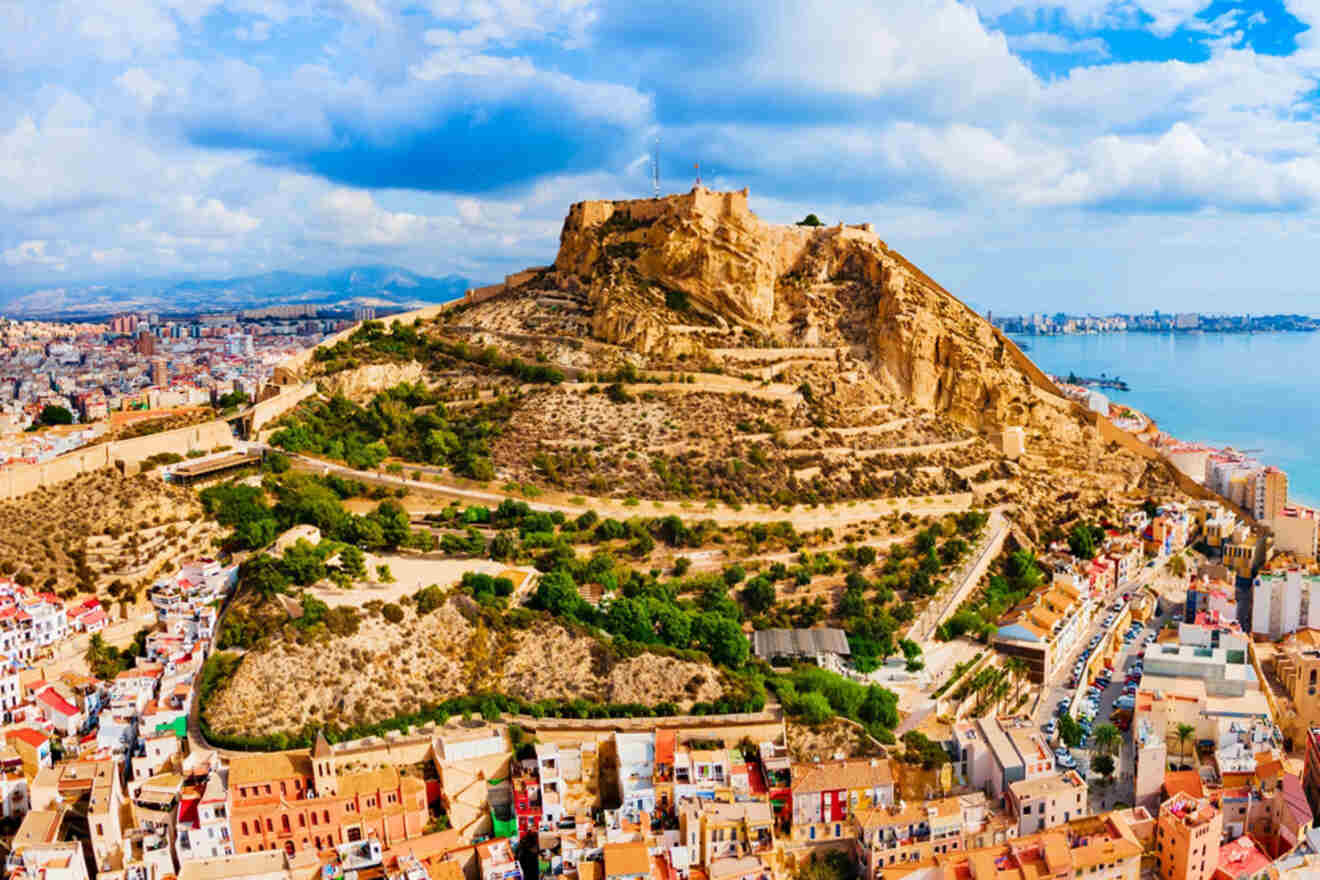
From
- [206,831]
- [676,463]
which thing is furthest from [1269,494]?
[206,831]

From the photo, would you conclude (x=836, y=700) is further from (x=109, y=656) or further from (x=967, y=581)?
(x=109, y=656)

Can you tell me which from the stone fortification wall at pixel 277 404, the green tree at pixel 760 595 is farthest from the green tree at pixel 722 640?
the stone fortification wall at pixel 277 404

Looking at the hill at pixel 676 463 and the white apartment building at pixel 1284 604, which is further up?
the hill at pixel 676 463

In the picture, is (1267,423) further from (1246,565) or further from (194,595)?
(194,595)

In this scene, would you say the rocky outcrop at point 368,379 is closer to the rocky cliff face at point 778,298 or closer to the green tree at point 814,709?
the rocky cliff face at point 778,298

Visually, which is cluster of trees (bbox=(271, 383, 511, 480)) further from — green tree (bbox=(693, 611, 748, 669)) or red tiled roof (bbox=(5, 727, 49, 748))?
red tiled roof (bbox=(5, 727, 49, 748))

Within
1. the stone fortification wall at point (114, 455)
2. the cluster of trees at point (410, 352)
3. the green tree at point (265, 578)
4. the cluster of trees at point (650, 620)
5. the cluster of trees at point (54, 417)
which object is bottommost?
the cluster of trees at point (650, 620)

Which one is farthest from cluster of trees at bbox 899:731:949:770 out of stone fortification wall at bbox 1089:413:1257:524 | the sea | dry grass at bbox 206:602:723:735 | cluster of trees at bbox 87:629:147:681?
the sea
